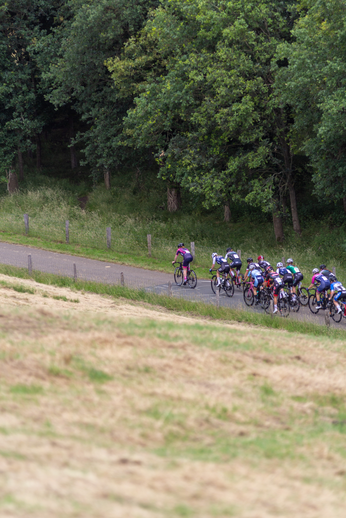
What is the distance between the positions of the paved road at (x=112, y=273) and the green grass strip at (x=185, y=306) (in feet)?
2.89

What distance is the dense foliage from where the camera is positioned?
24484mm

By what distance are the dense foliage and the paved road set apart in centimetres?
613

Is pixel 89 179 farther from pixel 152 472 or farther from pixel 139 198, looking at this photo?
pixel 152 472

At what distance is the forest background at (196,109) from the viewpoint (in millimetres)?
25156

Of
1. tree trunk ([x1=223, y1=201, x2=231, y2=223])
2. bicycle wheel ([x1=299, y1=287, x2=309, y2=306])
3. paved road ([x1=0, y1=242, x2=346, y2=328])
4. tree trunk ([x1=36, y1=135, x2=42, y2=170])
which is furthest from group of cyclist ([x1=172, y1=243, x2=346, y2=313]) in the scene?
tree trunk ([x1=36, y1=135, x2=42, y2=170])

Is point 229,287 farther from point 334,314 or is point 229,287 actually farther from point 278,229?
point 278,229

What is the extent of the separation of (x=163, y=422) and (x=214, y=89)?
2371 cm

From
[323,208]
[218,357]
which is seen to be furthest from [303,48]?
[218,357]

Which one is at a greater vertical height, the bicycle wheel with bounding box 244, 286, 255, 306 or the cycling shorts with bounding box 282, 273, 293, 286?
the cycling shorts with bounding box 282, 273, 293, 286

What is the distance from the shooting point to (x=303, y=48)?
24.5 m

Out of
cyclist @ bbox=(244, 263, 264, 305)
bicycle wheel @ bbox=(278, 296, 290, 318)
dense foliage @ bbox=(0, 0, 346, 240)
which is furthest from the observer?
dense foliage @ bbox=(0, 0, 346, 240)

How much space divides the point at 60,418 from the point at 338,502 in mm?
3108

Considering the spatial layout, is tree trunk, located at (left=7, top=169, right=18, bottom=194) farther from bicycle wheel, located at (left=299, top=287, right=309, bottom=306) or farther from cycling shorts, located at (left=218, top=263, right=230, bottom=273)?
bicycle wheel, located at (left=299, top=287, right=309, bottom=306)

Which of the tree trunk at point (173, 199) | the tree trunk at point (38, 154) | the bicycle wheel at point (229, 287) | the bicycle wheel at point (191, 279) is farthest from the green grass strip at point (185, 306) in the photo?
the tree trunk at point (38, 154)
